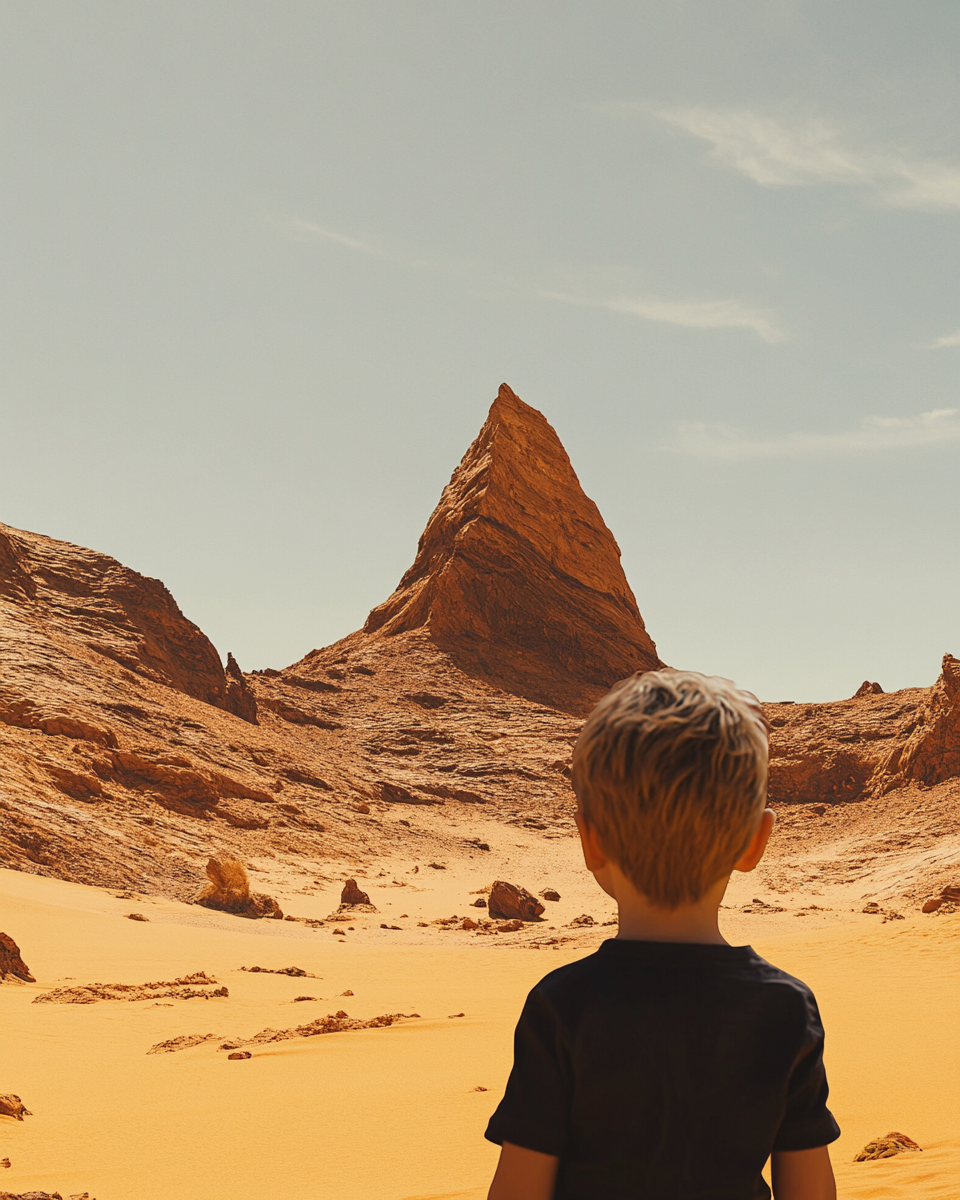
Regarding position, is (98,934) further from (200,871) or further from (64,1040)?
(200,871)

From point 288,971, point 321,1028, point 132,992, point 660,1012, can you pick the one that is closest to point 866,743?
point 288,971

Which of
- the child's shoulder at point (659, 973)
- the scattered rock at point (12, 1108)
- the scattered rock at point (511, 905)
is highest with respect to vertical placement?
the child's shoulder at point (659, 973)

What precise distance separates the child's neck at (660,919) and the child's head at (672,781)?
12 mm

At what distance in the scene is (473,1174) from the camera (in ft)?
14.1

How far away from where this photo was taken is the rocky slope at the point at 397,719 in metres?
22.4

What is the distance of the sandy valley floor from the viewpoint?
4297 mm

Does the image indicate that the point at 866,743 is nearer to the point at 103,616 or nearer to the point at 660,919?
the point at 103,616

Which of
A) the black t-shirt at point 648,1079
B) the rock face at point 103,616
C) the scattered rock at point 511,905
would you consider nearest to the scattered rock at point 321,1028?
the black t-shirt at point 648,1079

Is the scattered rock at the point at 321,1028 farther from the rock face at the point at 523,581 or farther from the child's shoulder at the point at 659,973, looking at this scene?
the rock face at the point at 523,581

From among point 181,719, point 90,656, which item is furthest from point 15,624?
point 181,719

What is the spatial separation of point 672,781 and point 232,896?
647 inches

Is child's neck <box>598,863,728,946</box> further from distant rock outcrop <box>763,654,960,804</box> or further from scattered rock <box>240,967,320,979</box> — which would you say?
distant rock outcrop <box>763,654,960,804</box>

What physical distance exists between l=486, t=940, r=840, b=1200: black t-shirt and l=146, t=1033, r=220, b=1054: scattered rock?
20.1 feet

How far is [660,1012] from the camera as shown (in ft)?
4.31
